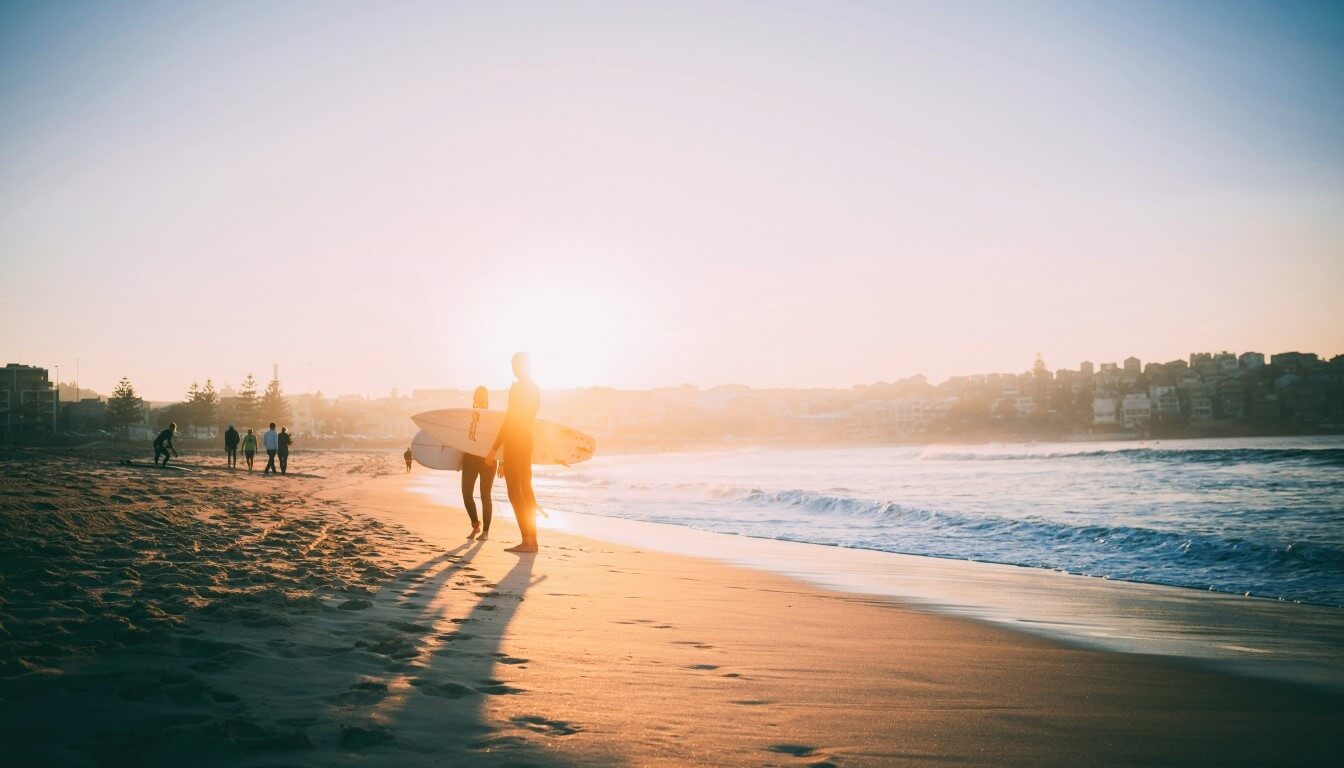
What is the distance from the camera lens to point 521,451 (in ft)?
28.8

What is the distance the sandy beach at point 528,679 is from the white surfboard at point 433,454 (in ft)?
25.1

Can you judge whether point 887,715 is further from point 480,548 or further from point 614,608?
point 480,548

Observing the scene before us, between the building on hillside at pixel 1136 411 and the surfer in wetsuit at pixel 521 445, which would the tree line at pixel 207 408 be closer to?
the surfer in wetsuit at pixel 521 445

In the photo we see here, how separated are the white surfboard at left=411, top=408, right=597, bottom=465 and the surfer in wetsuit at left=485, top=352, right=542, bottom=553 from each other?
1.04 ft

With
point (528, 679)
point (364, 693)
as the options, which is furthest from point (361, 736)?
point (528, 679)

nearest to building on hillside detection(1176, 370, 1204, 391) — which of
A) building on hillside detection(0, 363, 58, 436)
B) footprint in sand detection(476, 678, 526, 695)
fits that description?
footprint in sand detection(476, 678, 526, 695)

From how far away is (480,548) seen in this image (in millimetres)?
9000

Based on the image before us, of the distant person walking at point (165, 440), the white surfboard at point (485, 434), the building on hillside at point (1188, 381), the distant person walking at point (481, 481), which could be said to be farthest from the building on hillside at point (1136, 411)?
the distant person walking at point (481, 481)

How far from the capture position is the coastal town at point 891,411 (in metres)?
82.9

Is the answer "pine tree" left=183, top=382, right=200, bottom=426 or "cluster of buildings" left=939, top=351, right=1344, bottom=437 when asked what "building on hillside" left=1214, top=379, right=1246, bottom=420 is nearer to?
"cluster of buildings" left=939, top=351, right=1344, bottom=437

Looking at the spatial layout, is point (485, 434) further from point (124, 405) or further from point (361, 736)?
point (124, 405)

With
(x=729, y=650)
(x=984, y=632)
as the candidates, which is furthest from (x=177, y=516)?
(x=984, y=632)

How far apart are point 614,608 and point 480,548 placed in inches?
149

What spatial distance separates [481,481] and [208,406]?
8971cm
